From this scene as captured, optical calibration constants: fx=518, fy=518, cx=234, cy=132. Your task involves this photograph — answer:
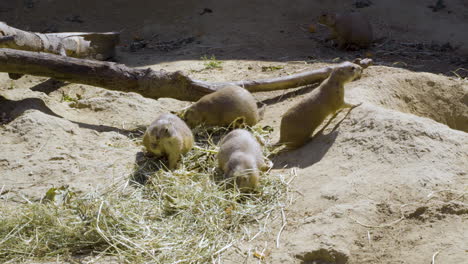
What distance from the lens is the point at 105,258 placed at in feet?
12.7

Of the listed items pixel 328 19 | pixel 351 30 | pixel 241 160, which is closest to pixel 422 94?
pixel 241 160

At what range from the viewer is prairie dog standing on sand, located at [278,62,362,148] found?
5.50 m

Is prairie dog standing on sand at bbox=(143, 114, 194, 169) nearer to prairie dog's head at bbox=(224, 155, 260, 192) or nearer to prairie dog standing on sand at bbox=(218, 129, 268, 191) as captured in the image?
prairie dog standing on sand at bbox=(218, 129, 268, 191)

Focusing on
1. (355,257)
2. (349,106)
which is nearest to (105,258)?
(355,257)

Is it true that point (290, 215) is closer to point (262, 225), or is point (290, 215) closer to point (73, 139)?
point (262, 225)

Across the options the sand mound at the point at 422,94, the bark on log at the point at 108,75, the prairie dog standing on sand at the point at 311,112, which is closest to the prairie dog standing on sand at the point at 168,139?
the prairie dog standing on sand at the point at 311,112

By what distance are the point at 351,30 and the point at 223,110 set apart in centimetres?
443

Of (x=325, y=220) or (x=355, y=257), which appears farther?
(x=325, y=220)

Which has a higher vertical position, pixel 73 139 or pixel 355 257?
pixel 355 257

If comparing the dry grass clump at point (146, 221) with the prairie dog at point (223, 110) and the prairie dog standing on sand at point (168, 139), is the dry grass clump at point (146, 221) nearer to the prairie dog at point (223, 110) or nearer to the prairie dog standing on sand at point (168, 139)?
the prairie dog standing on sand at point (168, 139)

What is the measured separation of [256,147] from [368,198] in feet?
4.19

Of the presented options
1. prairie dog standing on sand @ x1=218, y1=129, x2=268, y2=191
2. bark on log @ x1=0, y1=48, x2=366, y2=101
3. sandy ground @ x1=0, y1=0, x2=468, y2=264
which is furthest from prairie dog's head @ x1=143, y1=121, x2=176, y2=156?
bark on log @ x1=0, y1=48, x2=366, y2=101

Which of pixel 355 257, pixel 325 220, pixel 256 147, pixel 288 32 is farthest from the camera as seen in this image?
pixel 288 32

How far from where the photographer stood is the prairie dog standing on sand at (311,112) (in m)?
5.50
